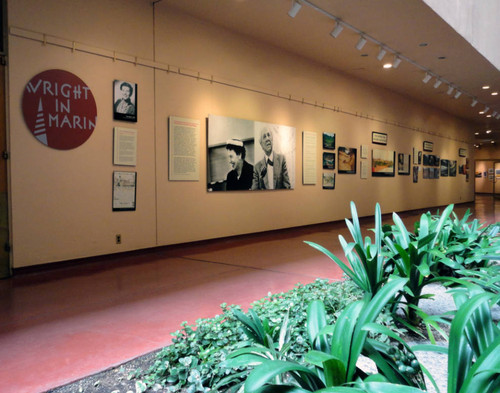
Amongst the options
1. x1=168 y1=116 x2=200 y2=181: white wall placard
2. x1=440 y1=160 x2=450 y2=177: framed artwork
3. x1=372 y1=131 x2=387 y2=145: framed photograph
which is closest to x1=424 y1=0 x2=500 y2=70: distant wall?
x1=372 y1=131 x2=387 y2=145: framed photograph

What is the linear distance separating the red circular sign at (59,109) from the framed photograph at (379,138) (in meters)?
8.63

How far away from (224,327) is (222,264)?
2.89m

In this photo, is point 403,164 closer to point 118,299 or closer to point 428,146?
point 428,146

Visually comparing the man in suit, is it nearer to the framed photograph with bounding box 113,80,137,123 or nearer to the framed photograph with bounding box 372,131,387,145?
the framed photograph with bounding box 113,80,137,123

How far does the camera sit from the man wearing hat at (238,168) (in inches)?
286

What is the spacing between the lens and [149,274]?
4.78 metres

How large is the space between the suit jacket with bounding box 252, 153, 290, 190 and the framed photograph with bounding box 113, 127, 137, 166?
266 cm

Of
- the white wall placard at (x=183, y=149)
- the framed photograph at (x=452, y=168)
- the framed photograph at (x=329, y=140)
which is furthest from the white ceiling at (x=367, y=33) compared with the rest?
the framed photograph at (x=452, y=168)

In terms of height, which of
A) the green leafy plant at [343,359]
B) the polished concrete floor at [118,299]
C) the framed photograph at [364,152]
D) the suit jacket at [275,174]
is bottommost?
the polished concrete floor at [118,299]

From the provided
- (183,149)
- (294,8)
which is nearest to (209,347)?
(183,149)

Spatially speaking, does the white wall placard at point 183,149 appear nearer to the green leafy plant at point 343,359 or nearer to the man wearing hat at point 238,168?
the man wearing hat at point 238,168

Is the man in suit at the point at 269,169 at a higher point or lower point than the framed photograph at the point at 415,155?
lower

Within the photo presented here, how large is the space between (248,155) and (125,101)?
8.76ft

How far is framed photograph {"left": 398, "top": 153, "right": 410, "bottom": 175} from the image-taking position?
42.8 ft
